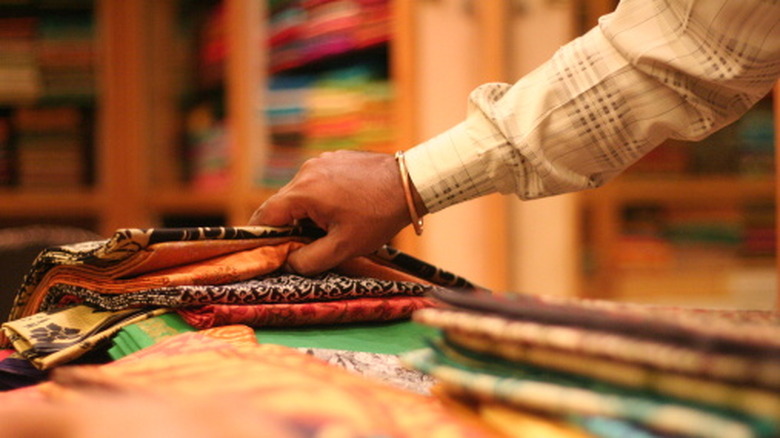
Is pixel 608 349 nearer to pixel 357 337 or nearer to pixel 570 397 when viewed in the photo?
pixel 570 397

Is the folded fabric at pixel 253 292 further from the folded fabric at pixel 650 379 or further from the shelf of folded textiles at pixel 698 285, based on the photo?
the shelf of folded textiles at pixel 698 285

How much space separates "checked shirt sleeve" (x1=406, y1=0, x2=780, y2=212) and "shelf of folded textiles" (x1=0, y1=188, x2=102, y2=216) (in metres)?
2.33

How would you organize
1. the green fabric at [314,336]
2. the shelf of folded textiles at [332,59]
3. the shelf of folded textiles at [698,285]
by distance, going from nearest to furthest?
the green fabric at [314,336]
the shelf of folded textiles at [698,285]
the shelf of folded textiles at [332,59]

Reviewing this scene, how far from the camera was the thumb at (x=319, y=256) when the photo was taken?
0.87m

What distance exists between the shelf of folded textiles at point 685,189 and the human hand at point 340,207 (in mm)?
1351

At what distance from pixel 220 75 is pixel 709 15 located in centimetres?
237

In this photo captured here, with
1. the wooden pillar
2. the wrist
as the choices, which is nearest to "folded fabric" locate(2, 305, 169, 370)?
the wrist

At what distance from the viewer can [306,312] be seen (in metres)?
0.77

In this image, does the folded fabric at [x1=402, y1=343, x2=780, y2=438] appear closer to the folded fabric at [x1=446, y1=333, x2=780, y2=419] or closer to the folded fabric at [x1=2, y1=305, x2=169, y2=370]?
the folded fabric at [x1=446, y1=333, x2=780, y2=419]

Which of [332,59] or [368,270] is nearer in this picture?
[368,270]

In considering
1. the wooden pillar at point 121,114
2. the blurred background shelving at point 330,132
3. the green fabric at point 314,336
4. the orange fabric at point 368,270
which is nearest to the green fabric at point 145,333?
the green fabric at point 314,336

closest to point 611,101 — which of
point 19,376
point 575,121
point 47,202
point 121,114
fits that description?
point 575,121

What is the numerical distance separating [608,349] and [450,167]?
0.62 metres

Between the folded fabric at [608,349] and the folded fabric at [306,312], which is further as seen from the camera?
the folded fabric at [306,312]
